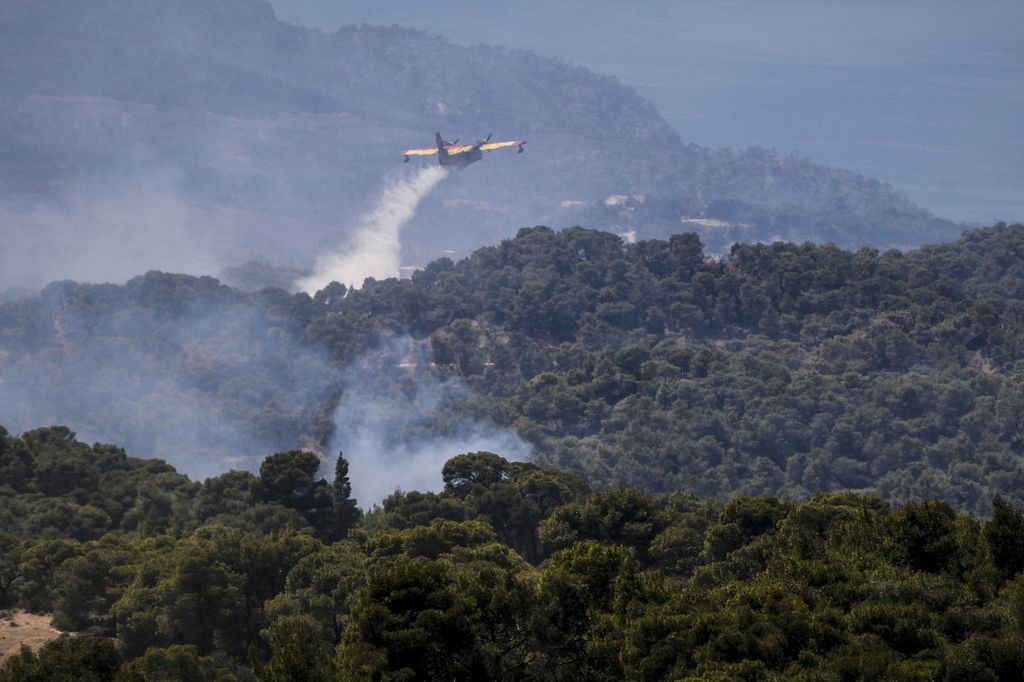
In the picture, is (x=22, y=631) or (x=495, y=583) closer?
(x=495, y=583)

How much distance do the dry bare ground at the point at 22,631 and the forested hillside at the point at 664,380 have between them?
75.0 metres

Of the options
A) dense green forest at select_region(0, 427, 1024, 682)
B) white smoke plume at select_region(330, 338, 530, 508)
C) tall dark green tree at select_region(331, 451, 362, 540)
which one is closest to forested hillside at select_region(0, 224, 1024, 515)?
white smoke plume at select_region(330, 338, 530, 508)

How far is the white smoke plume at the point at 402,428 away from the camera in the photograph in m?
148

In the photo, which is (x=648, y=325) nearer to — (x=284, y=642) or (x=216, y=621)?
(x=216, y=621)

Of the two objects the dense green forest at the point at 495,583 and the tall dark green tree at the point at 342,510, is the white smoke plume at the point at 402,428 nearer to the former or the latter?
the tall dark green tree at the point at 342,510

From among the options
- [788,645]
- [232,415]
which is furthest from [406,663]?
[232,415]

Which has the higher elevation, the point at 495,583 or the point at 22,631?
the point at 495,583

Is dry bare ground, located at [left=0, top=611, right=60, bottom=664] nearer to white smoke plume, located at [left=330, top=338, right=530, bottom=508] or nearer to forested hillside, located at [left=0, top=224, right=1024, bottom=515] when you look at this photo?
white smoke plume, located at [left=330, top=338, right=530, bottom=508]

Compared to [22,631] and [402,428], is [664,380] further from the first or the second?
[22,631]

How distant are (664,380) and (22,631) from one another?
101471mm

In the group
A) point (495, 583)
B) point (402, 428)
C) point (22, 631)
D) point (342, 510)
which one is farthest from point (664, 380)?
point (495, 583)

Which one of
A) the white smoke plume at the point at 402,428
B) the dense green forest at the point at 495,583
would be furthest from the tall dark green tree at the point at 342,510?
the white smoke plume at the point at 402,428

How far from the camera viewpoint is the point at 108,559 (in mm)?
71500

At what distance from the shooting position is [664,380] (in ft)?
528
